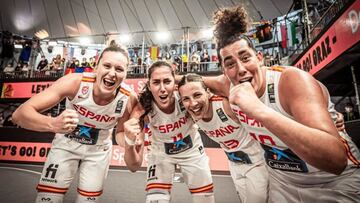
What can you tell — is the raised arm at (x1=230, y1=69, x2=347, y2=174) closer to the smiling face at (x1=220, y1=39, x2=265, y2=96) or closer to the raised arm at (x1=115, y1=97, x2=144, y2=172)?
the smiling face at (x1=220, y1=39, x2=265, y2=96)

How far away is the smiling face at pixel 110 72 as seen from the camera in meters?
2.73

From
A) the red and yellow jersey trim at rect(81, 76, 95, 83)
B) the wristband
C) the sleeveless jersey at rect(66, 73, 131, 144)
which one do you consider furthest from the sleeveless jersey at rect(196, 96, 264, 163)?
the red and yellow jersey trim at rect(81, 76, 95, 83)

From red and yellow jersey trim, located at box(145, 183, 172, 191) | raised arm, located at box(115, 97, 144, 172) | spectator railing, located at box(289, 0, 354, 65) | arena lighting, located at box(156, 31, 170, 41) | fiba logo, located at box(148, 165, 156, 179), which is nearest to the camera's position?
raised arm, located at box(115, 97, 144, 172)

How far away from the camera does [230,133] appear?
2873mm

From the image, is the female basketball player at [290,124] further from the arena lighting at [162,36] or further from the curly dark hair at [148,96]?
the arena lighting at [162,36]

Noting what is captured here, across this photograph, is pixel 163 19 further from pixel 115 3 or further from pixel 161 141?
pixel 161 141

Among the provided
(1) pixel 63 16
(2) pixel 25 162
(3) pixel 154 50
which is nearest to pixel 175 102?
(2) pixel 25 162

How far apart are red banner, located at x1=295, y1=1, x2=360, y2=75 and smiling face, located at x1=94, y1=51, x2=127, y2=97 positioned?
4860mm

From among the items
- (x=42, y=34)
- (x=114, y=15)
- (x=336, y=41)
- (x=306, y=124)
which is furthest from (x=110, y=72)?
(x=42, y=34)

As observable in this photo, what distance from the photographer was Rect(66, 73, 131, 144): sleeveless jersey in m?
2.86

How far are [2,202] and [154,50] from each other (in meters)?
11.7

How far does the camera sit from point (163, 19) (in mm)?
22078

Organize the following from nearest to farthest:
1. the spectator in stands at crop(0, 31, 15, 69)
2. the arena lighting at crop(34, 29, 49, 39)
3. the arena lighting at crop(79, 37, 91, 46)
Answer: the spectator in stands at crop(0, 31, 15, 69), the arena lighting at crop(79, 37, 91, 46), the arena lighting at crop(34, 29, 49, 39)

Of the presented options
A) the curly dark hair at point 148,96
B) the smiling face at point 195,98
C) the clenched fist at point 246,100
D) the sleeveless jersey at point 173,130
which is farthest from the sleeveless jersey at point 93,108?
the clenched fist at point 246,100
